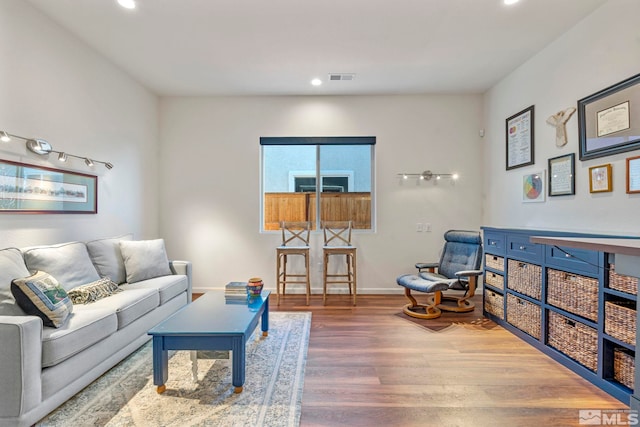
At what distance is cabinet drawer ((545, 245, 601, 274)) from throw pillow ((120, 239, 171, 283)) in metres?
3.72

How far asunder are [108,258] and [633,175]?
175 inches

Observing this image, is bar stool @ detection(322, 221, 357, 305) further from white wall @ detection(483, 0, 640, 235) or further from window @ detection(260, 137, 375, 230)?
white wall @ detection(483, 0, 640, 235)

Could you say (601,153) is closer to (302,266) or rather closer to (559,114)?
(559,114)

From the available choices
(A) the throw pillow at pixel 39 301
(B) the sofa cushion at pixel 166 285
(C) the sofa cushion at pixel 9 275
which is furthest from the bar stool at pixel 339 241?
(C) the sofa cushion at pixel 9 275

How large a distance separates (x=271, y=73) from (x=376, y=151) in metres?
1.78

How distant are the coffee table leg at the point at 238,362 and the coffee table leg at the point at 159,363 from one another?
1.48 feet

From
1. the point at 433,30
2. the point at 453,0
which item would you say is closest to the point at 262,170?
the point at 433,30

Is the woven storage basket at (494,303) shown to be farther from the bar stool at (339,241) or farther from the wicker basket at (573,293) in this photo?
the bar stool at (339,241)

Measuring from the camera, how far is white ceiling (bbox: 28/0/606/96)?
2.57 metres

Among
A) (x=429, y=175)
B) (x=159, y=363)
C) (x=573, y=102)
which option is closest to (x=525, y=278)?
(x=573, y=102)

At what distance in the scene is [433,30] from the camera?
2.90 metres

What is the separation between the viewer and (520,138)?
3.61 meters

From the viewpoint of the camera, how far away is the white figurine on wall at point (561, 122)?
2879 mm

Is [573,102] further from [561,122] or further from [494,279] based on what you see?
[494,279]
